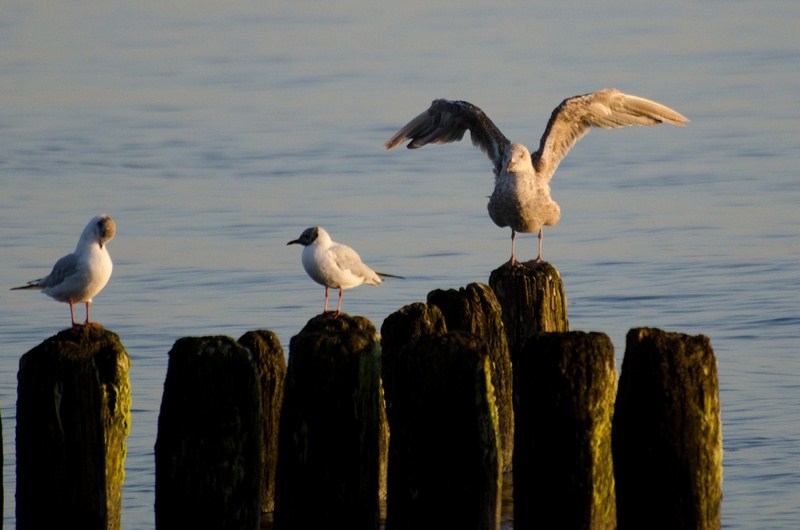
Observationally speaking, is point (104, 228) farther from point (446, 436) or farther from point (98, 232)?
point (446, 436)

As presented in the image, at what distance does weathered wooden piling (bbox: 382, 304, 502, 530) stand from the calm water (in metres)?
3.91

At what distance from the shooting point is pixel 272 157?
24.5 metres

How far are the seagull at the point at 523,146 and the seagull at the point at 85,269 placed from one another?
4539 mm

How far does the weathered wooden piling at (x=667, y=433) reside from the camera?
712cm

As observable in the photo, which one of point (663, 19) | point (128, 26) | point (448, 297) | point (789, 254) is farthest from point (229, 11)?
point (448, 297)

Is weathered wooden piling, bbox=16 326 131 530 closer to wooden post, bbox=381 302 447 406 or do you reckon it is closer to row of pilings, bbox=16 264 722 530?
row of pilings, bbox=16 264 722 530

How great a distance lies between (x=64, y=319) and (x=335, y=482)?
9332 mm

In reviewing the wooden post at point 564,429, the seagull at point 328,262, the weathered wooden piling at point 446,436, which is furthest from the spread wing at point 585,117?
the weathered wooden piling at point 446,436

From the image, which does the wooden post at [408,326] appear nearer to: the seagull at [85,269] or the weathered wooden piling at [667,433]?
the seagull at [85,269]

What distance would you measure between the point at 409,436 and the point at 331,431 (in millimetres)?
384

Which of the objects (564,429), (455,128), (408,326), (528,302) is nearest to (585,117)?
(455,128)

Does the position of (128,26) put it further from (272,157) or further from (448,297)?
(448,297)

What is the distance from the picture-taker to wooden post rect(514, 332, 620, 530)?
7199 mm

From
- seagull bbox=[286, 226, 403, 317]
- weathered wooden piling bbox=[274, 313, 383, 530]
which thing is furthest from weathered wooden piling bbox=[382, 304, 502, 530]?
seagull bbox=[286, 226, 403, 317]
